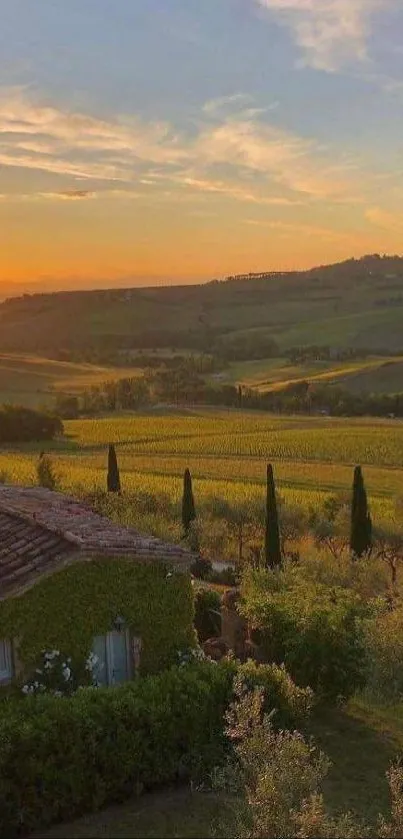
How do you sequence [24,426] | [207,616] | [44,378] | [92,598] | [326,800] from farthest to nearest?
1. [44,378]
2. [24,426]
3. [207,616]
4. [92,598]
5. [326,800]

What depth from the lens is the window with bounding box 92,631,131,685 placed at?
15109 mm

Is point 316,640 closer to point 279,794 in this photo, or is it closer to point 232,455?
point 279,794

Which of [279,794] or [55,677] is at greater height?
[279,794]

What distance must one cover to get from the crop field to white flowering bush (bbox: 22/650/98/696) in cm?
2896

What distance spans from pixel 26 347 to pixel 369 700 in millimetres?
171099

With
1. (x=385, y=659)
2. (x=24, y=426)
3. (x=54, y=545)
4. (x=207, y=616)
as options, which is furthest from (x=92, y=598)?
Result: (x=24, y=426)

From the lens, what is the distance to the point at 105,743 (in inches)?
524

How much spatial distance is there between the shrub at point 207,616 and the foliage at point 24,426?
53329 mm

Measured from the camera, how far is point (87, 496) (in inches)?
1654

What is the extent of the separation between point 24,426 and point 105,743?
63810 millimetres

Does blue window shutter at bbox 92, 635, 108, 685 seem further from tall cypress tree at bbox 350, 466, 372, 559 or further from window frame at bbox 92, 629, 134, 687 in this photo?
tall cypress tree at bbox 350, 466, 372, 559

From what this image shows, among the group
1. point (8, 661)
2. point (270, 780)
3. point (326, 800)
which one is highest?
point (270, 780)

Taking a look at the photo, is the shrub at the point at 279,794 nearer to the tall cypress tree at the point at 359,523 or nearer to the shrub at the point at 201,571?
the shrub at the point at 201,571

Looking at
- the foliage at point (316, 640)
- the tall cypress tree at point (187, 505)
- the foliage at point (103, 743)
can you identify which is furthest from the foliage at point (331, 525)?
the foliage at point (103, 743)
